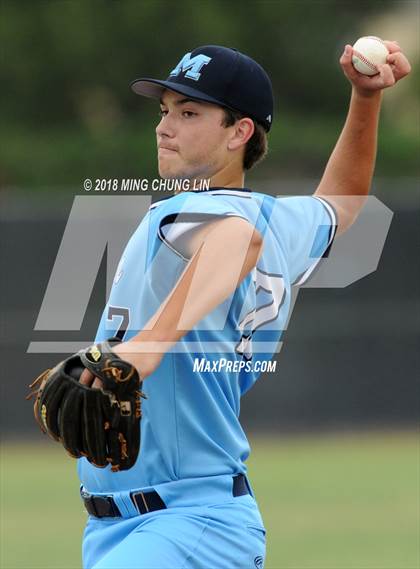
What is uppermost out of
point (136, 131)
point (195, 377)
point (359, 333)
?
point (136, 131)

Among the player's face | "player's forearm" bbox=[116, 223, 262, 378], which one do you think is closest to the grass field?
the player's face

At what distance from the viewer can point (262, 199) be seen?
10.5ft

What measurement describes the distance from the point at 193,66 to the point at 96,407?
3.57ft

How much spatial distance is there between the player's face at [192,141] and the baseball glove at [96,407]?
64cm

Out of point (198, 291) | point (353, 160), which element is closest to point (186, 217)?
point (198, 291)

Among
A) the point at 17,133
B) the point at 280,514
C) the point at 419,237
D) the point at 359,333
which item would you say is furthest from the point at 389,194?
the point at 17,133

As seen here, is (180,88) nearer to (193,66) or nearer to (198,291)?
(193,66)

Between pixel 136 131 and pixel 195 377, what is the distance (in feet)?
62.9

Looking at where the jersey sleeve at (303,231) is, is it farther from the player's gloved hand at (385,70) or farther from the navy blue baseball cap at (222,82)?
the player's gloved hand at (385,70)

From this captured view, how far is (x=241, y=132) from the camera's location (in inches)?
130

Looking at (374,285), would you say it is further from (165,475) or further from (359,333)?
(165,475)

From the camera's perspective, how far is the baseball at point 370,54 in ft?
11.3

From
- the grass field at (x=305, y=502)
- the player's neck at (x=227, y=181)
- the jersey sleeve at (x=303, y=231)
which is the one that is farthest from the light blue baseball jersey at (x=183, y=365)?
the grass field at (x=305, y=502)

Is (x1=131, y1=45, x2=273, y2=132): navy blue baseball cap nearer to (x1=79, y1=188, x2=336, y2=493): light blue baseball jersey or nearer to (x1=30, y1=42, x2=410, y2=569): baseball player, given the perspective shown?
(x1=30, y1=42, x2=410, y2=569): baseball player
